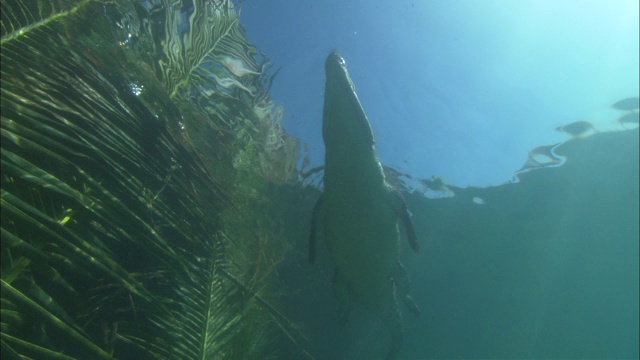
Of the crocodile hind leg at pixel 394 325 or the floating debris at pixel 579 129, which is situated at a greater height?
the floating debris at pixel 579 129

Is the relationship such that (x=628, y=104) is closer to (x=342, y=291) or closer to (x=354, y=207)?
(x=354, y=207)

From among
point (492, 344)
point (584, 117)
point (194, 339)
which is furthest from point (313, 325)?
point (492, 344)

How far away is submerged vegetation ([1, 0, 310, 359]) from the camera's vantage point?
154 cm

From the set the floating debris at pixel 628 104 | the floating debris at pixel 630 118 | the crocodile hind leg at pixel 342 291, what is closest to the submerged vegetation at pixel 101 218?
the crocodile hind leg at pixel 342 291

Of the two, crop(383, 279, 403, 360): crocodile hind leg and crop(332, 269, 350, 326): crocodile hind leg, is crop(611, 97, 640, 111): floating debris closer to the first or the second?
crop(383, 279, 403, 360): crocodile hind leg

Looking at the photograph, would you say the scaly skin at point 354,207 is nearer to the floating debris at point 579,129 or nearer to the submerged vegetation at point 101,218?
the submerged vegetation at point 101,218

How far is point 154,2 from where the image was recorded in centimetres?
581

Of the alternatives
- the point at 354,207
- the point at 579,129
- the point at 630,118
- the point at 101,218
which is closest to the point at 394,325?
the point at 354,207

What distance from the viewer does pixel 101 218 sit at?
6.50ft

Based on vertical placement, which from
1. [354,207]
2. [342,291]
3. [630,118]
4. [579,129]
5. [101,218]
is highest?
[630,118]

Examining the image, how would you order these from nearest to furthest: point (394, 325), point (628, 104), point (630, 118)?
point (394, 325) → point (628, 104) → point (630, 118)

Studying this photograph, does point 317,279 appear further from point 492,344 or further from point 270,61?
point 492,344

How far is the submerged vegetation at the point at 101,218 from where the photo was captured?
1540mm

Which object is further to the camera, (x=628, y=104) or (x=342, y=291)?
(x=628, y=104)
